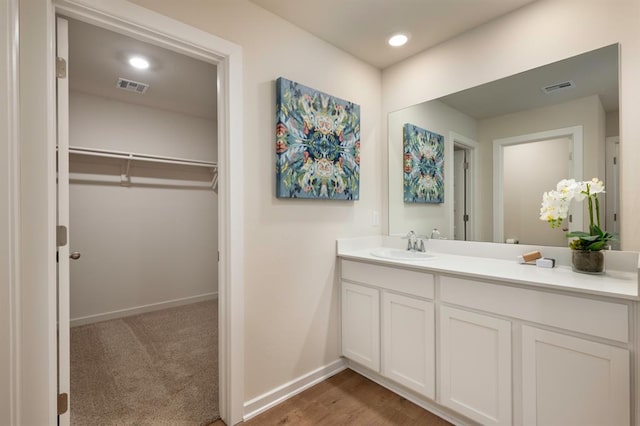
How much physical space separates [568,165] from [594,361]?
1.05m

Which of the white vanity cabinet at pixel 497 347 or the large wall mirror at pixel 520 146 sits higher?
the large wall mirror at pixel 520 146

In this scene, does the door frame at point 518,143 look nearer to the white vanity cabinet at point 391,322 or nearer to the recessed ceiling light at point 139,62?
the white vanity cabinet at point 391,322

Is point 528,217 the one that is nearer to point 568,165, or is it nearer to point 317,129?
point 568,165

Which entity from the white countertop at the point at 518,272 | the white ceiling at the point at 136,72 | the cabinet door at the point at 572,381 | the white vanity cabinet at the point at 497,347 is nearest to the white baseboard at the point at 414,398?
the white vanity cabinet at the point at 497,347

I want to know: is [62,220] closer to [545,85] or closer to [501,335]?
[501,335]

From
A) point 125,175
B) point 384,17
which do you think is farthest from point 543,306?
point 125,175

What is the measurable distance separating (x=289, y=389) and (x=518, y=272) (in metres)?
1.55

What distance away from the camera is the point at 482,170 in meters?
2.08

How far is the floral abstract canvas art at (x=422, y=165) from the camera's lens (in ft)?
7.62

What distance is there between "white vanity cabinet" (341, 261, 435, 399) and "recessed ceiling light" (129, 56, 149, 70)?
7.51 feet

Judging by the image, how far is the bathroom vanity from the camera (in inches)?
45.6

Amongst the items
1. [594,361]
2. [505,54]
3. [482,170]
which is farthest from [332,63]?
[594,361]

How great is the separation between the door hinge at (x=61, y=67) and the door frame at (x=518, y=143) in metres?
2.45

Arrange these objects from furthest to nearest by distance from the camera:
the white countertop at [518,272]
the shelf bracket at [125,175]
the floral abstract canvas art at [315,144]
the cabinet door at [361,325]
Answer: the shelf bracket at [125,175]
the cabinet door at [361,325]
the floral abstract canvas art at [315,144]
the white countertop at [518,272]
